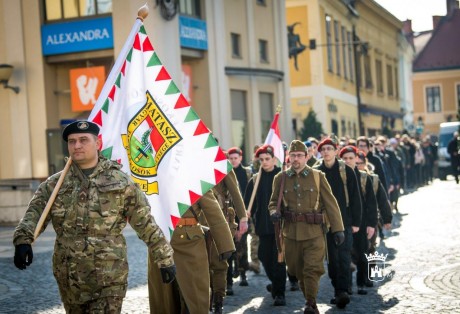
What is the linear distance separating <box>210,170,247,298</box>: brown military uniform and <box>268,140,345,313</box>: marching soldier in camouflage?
58cm

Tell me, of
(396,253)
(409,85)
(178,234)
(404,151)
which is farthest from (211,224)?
(409,85)

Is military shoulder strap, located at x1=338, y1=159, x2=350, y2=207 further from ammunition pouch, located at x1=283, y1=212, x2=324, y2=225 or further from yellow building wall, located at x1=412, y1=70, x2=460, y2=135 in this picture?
yellow building wall, located at x1=412, y1=70, x2=460, y2=135

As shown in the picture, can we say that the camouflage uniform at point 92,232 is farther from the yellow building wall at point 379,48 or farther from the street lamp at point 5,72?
the yellow building wall at point 379,48

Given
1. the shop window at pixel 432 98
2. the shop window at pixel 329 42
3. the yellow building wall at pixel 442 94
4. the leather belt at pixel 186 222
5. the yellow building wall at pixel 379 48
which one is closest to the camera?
the leather belt at pixel 186 222

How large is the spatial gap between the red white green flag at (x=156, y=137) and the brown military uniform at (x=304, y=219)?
2.37 m

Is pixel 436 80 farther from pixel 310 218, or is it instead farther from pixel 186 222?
pixel 186 222

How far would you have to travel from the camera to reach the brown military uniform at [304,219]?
32.7 feet

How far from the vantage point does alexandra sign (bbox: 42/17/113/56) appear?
26062mm

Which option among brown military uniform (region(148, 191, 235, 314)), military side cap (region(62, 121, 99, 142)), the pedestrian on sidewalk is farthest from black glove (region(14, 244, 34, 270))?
the pedestrian on sidewalk

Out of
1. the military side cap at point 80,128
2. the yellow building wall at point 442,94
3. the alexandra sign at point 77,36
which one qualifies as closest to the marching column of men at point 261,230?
the military side cap at point 80,128

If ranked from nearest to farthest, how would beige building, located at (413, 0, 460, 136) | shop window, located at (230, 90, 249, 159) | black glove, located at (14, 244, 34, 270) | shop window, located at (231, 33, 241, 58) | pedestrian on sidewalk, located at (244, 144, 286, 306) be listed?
black glove, located at (14, 244, 34, 270)
pedestrian on sidewalk, located at (244, 144, 286, 306)
shop window, located at (230, 90, 249, 159)
shop window, located at (231, 33, 241, 58)
beige building, located at (413, 0, 460, 136)

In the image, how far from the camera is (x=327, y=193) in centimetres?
1008

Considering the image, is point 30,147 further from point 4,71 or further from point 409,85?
point 409,85

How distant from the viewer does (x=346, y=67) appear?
1940 inches
